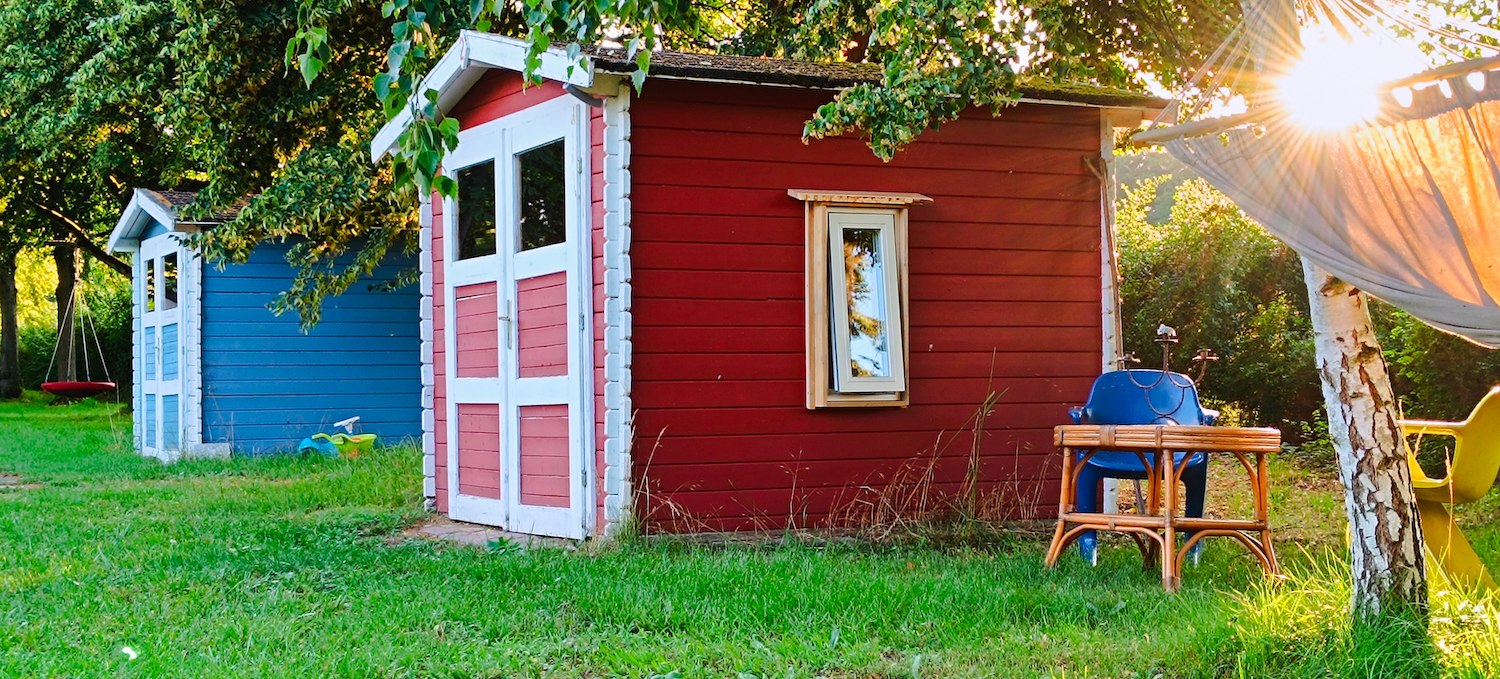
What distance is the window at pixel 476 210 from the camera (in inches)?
317

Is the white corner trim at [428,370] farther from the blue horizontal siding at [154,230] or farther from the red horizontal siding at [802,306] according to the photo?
the blue horizontal siding at [154,230]

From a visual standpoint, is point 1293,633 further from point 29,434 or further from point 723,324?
point 29,434

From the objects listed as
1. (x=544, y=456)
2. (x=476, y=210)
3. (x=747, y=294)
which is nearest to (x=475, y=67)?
(x=476, y=210)

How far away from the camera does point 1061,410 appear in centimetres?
814

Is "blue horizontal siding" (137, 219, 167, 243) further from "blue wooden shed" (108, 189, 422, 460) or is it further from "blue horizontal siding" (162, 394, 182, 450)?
"blue horizontal siding" (162, 394, 182, 450)

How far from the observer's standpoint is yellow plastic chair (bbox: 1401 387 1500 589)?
15.8ft

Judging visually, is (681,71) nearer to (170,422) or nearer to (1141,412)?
(1141,412)

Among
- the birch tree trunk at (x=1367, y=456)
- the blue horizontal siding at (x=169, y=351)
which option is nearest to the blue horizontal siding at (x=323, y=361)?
the blue horizontal siding at (x=169, y=351)

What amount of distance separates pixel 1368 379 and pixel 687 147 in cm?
401

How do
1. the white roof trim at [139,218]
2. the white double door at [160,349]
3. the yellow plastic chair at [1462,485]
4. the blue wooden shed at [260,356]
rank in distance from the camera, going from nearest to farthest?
the yellow plastic chair at [1462,485], the white roof trim at [139,218], the blue wooden shed at [260,356], the white double door at [160,349]

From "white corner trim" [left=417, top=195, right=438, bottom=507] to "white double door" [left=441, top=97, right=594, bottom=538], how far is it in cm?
37

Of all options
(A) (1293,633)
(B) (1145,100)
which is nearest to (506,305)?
(B) (1145,100)

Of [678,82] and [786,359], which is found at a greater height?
[678,82]

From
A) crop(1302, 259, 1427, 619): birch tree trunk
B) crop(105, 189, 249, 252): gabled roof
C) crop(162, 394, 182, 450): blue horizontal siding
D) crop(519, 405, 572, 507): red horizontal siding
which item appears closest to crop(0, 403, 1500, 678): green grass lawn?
crop(1302, 259, 1427, 619): birch tree trunk
